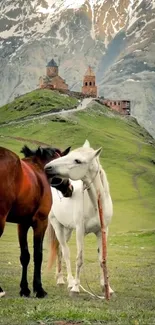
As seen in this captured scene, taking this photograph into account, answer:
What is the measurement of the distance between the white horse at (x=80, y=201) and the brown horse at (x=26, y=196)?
722 mm

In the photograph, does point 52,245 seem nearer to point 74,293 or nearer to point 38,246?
point 74,293

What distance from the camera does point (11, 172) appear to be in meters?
15.2

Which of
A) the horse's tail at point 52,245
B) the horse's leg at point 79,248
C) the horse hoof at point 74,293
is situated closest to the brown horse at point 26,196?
the horse hoof at point 74,293

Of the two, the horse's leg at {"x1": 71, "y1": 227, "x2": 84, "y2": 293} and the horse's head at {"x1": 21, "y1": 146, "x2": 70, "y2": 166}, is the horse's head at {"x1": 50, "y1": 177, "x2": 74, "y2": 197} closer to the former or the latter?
the horse's head at {"x1": 21, "y1": 146, "x2": 70, "y2": 166}

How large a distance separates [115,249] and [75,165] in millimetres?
25080

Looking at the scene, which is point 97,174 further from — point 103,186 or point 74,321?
point 74,321

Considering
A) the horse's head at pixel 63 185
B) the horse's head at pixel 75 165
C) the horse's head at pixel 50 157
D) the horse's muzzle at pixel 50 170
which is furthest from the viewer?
the horse's head at pixel 50 157

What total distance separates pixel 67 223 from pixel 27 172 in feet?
11.1

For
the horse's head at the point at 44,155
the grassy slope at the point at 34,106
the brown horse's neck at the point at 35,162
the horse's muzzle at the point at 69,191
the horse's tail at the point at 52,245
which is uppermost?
the horse's head at the point at 44,155

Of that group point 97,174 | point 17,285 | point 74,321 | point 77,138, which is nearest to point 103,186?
point 97,174

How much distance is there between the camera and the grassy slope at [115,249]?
40.9ft

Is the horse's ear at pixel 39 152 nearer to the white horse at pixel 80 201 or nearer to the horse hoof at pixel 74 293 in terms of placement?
the white horse at pixel 80 201

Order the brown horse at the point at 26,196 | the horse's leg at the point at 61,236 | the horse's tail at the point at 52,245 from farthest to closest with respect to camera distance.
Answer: the horse's tail at the point at 52,245, the horse's leg at the point at 61,236, the brown horse at the point at 26,196

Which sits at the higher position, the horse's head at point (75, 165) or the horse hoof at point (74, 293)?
the horse's head at point (75, 165)
